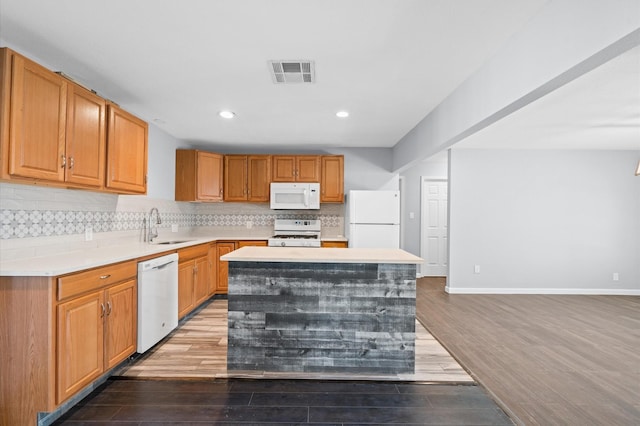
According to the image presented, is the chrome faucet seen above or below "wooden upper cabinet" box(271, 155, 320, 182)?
below

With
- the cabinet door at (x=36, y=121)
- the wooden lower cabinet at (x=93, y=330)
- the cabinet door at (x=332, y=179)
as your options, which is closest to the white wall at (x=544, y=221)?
the cabinet door at (x=332, y=179)

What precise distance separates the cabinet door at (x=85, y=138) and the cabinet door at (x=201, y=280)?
64.1 inches

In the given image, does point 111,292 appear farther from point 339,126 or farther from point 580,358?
point 580,358

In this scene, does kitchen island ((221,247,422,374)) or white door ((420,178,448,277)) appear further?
white door ((420,178,448,277))

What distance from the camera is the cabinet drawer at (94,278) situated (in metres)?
1.95

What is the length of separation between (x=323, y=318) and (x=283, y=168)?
10.1 feet

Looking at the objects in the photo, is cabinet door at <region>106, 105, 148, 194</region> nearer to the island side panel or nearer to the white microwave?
the island side panel

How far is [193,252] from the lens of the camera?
3.95 meters

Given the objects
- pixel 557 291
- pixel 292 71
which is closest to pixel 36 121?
pixel 292 71

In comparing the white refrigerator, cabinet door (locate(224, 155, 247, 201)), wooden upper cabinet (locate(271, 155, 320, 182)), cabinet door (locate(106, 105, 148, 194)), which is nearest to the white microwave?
wooden upper cabinet (locate(271, 155, 320, 182))

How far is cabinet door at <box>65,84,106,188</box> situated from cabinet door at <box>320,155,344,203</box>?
3.07m

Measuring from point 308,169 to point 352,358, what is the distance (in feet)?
10.5

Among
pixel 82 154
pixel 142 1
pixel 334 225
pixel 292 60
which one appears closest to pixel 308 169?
pixel 334 225

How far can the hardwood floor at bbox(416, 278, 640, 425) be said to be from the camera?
2.18 meters
